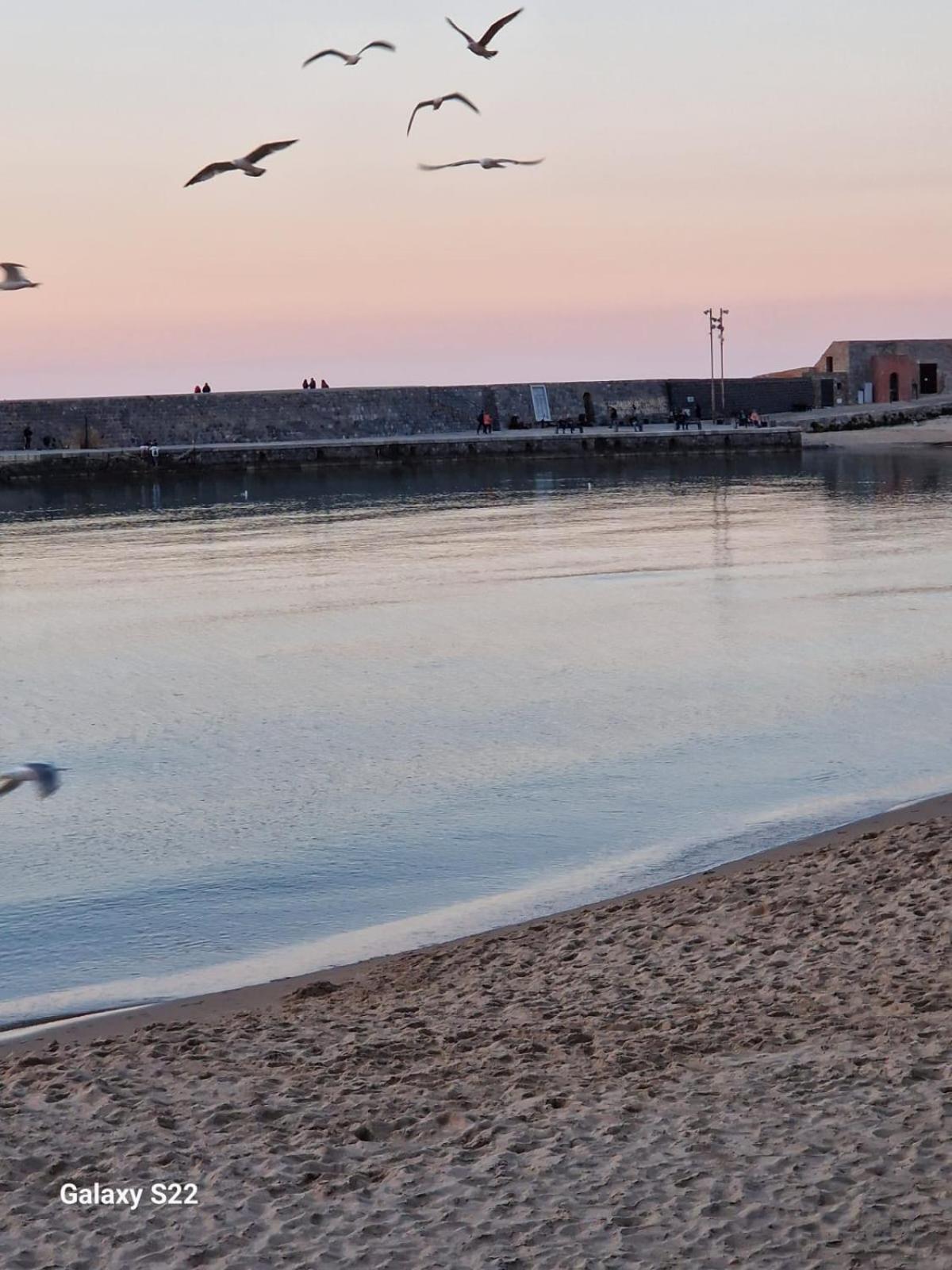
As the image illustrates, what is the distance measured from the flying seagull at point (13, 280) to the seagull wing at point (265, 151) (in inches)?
42.6

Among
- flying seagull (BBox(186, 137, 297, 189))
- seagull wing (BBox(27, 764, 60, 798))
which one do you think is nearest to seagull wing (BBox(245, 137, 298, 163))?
flying seagull (BBox(186, 137, 297, 189))

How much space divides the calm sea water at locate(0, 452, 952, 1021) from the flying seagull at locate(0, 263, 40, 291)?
2.99 m

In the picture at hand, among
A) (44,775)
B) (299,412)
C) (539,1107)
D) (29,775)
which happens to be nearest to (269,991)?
(44,775)

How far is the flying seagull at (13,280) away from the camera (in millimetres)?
6268

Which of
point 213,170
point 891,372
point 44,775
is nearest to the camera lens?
point 44,775

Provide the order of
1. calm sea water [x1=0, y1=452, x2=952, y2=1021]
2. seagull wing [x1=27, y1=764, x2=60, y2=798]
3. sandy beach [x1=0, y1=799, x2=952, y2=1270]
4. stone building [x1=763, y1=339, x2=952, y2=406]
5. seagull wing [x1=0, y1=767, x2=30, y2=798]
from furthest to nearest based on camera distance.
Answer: stone building [x1=763, y1=339, x2=952, y2=406], calm sea water [x1=0, y1=452, x2=952, y2=1021], seagull wing [x1=27, y1=764, x2=60, y2=798], seagull wing [x1=0, y1=767, x2=30, y2=798], sandy beach [x1=0, y1=799, x2=952, y2=1270]

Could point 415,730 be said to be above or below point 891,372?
below

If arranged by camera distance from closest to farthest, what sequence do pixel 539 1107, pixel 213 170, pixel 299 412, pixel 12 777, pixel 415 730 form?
1. pixel 539 1107
2. pixel 12 777
3. pixel 213 170
4. pixel 415 730
5. pixel 299 412

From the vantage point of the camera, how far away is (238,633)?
19844 millimetres

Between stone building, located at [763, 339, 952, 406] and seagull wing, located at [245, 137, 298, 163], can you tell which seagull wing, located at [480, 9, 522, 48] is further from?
stone building, located at [763, 339, 952, 406]

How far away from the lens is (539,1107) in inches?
187

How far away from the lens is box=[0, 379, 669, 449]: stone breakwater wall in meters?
60.0

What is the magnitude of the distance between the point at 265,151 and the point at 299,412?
5778cm

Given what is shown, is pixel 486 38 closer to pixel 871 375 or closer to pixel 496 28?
pixel 496 28
